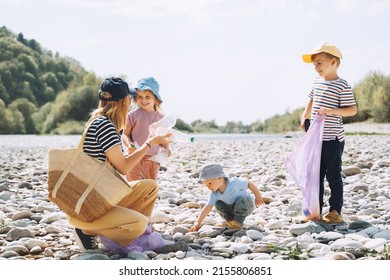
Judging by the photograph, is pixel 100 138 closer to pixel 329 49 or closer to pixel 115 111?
pixel 115 111

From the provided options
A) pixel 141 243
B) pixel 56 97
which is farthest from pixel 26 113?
pixel 141 243

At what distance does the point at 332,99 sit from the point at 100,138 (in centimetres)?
230

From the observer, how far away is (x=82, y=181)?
3861mm

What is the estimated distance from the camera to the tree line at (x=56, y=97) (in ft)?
92.4

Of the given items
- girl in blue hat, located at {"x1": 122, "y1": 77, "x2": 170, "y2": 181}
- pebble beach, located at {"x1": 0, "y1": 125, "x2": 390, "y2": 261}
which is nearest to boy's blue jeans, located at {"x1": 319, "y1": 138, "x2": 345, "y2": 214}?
pebble beach, located at {"x1": 0, "y1": 125, "x2": 390, "y2": 261}

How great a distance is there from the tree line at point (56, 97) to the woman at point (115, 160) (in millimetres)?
13370

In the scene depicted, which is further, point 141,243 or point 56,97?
point 56,97

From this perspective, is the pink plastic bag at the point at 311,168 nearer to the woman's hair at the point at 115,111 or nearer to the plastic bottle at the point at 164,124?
the plastic bottle at the point at 164,124
